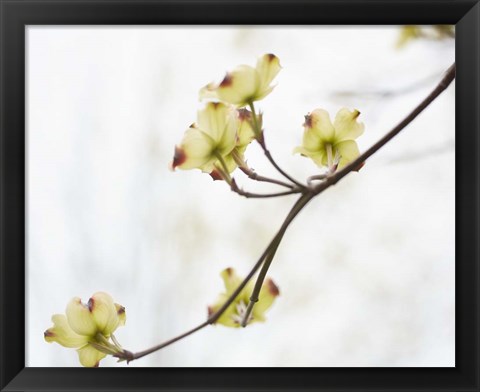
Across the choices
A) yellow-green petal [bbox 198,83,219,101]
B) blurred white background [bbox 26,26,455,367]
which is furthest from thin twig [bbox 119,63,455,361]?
blurred white background [bbox 26,26,455,367]

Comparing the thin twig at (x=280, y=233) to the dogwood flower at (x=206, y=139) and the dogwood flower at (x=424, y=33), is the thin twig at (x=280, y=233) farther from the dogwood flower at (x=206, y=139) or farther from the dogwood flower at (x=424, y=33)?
the dogwood flower at (x=424, y=33)

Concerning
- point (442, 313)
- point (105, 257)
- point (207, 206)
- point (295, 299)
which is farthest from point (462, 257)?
point (105, 257)

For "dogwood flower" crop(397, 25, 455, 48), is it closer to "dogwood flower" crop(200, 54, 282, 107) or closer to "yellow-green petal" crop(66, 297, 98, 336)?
"dogwood flower" crop(200, 54, 282, 107)

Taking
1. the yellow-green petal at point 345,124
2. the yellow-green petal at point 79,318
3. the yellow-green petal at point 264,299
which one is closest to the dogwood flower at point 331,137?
the yellow-green petal at point 345,124

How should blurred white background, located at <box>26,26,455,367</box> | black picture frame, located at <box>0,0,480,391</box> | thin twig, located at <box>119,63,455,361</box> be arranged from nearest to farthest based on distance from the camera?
thin twig, located at <box>119,63,455,361</box> < black picture frame, located at <box>0,0,480,391</box> < blurred white background, located at <box>26,26,455,367</box>

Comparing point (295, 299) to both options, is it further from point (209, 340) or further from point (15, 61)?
point (15, 61)

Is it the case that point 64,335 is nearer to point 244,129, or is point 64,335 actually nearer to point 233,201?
point 244,129

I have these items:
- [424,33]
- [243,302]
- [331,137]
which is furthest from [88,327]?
[424,33]
